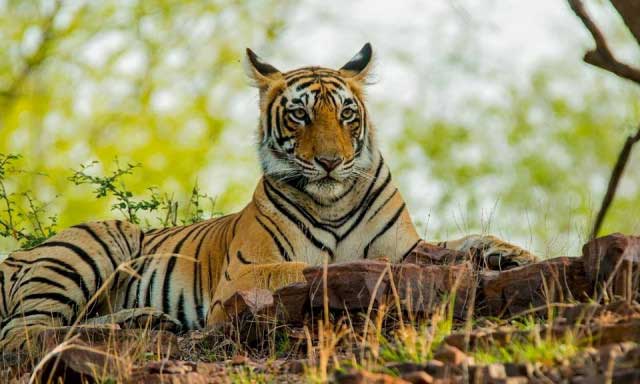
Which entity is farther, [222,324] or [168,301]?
[168,301]

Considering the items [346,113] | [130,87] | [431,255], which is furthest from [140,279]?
[130,87]

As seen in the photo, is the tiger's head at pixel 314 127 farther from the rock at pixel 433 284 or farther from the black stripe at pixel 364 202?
the rock at pixel 433 284

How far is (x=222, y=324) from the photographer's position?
643 centimetres

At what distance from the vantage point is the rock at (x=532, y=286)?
5668 millimetres

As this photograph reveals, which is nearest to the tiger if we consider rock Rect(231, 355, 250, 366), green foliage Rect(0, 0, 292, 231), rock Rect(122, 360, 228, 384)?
rock Rect(231, 355, 250, 366)

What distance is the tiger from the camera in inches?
294

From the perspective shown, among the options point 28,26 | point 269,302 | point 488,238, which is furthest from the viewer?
point 28,26

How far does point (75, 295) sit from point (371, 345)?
3986 millimetres

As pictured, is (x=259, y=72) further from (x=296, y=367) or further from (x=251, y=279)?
(x=296, y=367)

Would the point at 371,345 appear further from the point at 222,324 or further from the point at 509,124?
the point at 509,124

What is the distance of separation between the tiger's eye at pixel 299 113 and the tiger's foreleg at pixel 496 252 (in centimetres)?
151

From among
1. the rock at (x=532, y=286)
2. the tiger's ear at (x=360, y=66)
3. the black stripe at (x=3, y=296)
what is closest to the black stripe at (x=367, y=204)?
the tiger's ear at (x=360, y=66)

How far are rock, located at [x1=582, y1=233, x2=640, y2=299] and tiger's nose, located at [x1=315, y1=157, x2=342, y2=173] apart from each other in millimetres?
2224

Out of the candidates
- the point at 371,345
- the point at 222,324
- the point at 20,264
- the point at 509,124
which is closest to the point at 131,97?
the point at 509,124
